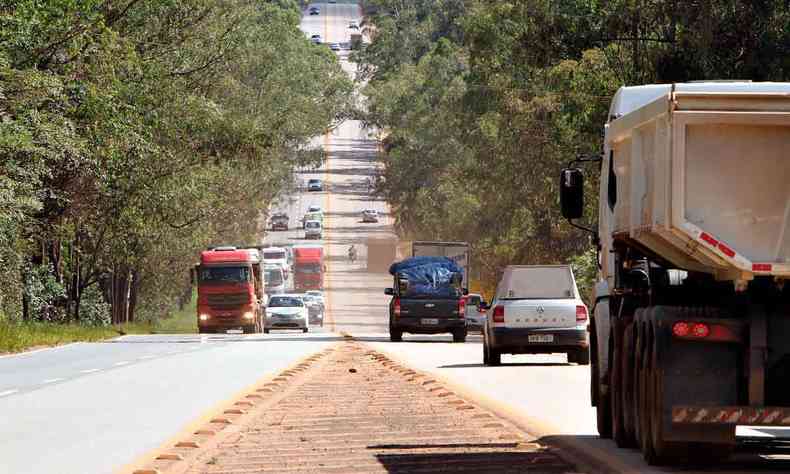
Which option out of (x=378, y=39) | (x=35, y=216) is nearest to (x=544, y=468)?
(x=35, y=216)

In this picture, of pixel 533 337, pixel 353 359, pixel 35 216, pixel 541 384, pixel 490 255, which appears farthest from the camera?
pixel 490 255

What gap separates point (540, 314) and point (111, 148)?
20.7 metres

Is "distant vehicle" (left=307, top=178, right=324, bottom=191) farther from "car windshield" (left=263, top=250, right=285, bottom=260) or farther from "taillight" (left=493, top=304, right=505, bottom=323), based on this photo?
"taillight" (left=493, top=304, right=505, bottom=323)

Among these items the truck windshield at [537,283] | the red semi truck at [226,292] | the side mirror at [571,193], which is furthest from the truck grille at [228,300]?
the side mirror at [571,193]

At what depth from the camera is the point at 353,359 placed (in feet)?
117

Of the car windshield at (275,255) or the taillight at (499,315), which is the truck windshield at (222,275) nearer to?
the taillight at (499,315)

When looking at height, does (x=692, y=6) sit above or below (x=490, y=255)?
above

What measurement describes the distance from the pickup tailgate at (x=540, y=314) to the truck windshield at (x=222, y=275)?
110 feet

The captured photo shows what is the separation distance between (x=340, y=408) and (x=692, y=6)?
83.6ft

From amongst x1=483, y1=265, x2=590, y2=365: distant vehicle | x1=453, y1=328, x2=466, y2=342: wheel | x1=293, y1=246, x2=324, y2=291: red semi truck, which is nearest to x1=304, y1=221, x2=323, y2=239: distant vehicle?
x1=293, y1=246, x2=324, y2=291: red semi truck

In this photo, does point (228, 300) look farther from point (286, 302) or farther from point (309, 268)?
point (309, 268)

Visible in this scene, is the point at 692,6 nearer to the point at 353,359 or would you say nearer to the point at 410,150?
the point at 353,359

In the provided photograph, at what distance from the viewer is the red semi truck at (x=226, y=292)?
211ft

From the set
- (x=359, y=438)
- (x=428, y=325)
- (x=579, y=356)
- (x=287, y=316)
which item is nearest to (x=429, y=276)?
(x=428, y=325)
